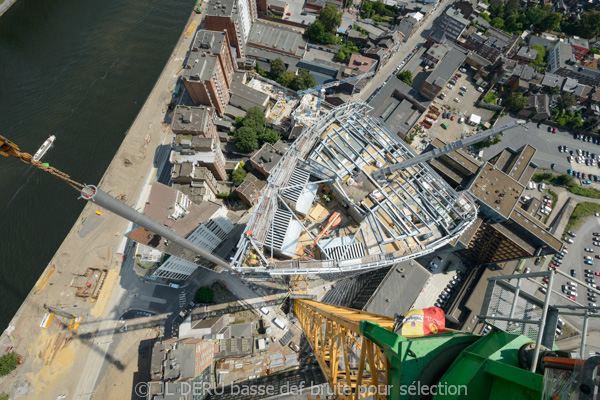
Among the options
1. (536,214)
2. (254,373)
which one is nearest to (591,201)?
(536,214)

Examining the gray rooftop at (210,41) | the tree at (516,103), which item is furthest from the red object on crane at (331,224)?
the tree at (516,103)

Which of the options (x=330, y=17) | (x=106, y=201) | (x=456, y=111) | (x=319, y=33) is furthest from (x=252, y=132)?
(x=456, y=111)

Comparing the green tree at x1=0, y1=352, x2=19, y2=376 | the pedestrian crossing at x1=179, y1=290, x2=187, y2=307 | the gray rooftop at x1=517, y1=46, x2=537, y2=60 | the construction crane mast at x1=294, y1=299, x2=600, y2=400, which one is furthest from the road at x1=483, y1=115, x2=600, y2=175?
the green tree at x1=0, y1=352, x2=19, y2=376

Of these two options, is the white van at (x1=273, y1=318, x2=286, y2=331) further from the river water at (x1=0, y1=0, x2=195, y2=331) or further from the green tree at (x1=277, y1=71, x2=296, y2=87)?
the green tree at (x1=277, y1=71, x2=296, y2=87)

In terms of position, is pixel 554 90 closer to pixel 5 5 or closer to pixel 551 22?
pixel 551 22

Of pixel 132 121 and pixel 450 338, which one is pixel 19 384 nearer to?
pixel 132 121

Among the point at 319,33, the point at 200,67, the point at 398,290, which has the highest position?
the point at 319,33

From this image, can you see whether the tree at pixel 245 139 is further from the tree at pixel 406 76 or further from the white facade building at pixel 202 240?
the tree at pixel 406 76
